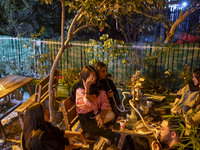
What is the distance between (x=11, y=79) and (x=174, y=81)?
484cm

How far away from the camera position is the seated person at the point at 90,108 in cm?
356

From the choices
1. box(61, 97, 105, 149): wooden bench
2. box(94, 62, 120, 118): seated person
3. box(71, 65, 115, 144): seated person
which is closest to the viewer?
box(61, 97, 105, 149): wooden bench

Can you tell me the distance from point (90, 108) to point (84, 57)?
3.99 m

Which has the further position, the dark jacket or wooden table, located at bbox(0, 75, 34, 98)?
wooden table, located at bbox(0, 75, 34, 98)

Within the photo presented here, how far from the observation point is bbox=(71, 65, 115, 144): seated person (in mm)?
3562

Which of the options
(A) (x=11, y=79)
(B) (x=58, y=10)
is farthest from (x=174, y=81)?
(B) (x=58, y=10)

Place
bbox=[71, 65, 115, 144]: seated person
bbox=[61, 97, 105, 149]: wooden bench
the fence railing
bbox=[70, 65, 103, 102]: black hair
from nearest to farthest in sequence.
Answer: bbox=[61, 97, 105, 149]: wooden bench → bbox=[71, 65, 115, 144]: seated person → bbox=[70, 65, 103, 102]: black hair → the fence railing

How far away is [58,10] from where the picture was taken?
9727 mm

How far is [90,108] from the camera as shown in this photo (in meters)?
3.66

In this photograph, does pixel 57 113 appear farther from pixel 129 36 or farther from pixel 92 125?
pixel 129 36

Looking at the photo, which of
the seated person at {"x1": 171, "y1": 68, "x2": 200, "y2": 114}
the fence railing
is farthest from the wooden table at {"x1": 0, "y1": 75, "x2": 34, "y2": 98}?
the seated person at {"x1": 171, "y1": 68, "x2": 200, "y2": 114}

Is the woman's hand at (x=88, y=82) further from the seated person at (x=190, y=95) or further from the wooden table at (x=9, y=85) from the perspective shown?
the wooden table at (x=9, y=85)

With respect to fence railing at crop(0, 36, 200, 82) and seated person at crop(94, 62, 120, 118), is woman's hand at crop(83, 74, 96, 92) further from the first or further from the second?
fence railing at crop(0, 36, 200, 82)

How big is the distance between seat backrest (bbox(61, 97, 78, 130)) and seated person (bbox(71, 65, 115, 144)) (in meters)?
0.12
